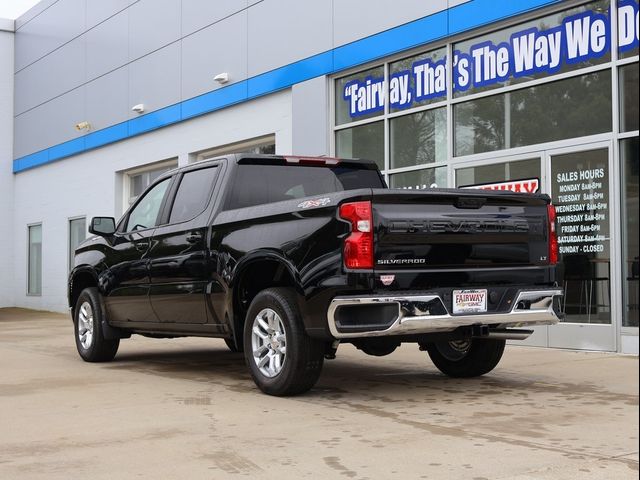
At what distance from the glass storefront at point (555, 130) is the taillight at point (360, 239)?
3.79 m

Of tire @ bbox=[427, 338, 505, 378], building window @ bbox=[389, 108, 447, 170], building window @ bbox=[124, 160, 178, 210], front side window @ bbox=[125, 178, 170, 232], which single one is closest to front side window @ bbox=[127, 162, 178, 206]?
building window @ bbox=[124, 160, 178, 210]

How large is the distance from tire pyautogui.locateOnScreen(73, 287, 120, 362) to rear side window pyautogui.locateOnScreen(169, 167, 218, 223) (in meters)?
1.65

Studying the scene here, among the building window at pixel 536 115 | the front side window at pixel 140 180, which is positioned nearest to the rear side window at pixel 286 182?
the building window at pixel 536 115

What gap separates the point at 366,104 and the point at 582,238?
481 centimetres

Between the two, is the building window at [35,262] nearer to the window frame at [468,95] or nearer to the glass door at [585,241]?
the window frame at [468,95]

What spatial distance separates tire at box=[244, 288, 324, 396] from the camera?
634 centimetres

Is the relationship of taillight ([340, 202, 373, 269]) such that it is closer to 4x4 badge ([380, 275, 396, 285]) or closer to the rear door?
4x4 badge ([380, 275, 396, 285])

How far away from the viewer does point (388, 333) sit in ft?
19.3

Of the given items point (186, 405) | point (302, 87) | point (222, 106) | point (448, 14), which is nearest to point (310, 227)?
point (186, 405)

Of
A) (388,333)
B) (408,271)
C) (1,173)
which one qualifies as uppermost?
(1,173)

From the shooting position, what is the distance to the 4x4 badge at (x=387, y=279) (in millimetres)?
5978

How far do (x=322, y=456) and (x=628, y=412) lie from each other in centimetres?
243

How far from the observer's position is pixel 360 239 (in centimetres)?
594

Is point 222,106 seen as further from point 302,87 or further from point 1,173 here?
point 1,173
